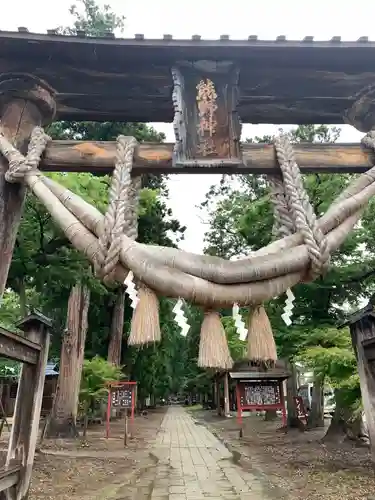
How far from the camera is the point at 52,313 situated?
53.5ft

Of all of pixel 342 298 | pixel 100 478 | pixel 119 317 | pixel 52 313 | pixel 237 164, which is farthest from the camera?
pixel 119 317

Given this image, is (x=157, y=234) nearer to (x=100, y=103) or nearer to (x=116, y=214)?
(x=100, y=103)

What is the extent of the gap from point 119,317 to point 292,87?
1536 centimetres

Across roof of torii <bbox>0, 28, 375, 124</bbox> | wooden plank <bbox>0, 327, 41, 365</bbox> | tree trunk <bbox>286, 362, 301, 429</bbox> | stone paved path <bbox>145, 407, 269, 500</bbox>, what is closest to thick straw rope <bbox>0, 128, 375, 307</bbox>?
wooden plank <bbox>0, 327, 41, 365</bbox>

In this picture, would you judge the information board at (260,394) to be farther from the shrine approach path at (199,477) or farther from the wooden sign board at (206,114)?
the wooden sign board at (206,114)

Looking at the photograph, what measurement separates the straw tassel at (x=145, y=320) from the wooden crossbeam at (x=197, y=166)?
1.20m

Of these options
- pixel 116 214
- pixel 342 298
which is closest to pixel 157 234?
pixel 342 298

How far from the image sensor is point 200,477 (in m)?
7.87

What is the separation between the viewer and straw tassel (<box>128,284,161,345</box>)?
2.34m

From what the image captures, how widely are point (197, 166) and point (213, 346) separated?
4.79 feet

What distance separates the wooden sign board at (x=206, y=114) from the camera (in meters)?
3.35

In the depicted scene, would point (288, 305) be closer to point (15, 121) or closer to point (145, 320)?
point (145, 320)

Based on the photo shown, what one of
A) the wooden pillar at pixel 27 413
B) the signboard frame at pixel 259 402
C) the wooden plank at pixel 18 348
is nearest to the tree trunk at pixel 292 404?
the signboard frame at pixel 259 402

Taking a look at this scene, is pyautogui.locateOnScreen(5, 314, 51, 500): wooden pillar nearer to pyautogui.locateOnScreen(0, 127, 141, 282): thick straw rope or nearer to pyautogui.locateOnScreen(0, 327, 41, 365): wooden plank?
pyautogui.locateOnScreen(0, 327, 41, 365): wooden plank
